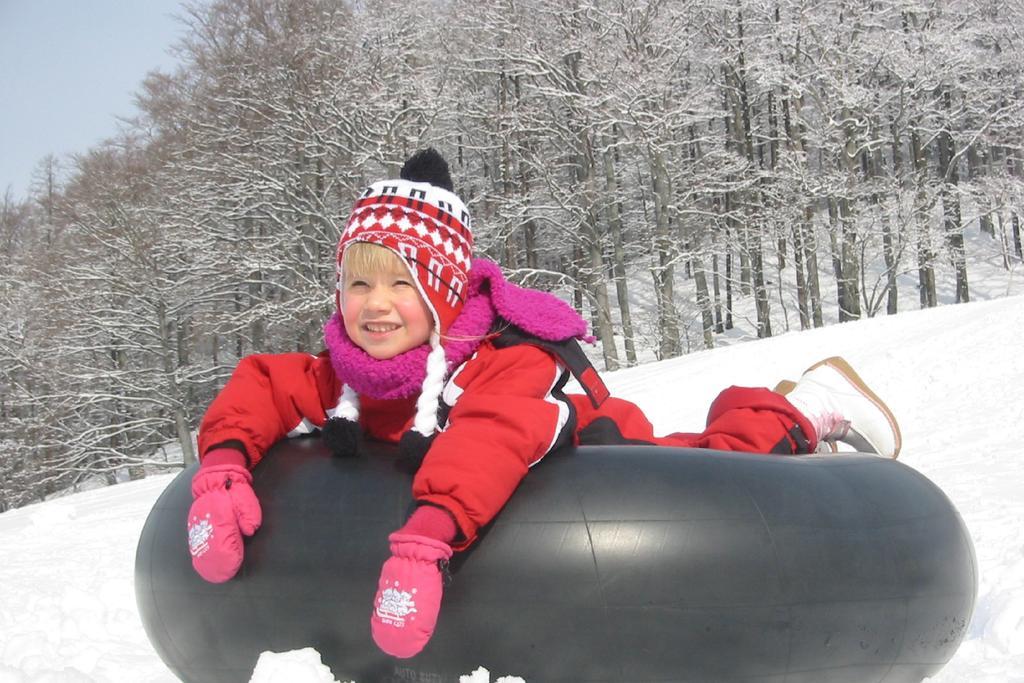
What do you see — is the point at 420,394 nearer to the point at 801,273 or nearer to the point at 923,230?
the point at 923,230

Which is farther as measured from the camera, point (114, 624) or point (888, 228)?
point (888, 228)

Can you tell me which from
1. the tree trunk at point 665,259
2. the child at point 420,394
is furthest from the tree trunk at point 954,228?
the child at point 420,394

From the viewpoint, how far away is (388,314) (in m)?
2.64

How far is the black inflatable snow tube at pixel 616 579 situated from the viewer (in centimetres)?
224

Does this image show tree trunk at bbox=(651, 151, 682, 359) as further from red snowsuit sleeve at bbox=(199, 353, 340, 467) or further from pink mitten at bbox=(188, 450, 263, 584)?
pink mitten at bbox=(188, 450, 263, 584)

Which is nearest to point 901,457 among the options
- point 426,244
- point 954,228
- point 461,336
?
point 461,336

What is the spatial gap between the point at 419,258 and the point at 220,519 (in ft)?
2.92

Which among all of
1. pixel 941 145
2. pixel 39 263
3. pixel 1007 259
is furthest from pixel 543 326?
pixel 941 145

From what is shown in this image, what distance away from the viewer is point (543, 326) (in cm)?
265

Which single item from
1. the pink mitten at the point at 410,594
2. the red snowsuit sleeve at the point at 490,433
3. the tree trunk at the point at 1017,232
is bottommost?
the tree trunk at the point at 1017,232

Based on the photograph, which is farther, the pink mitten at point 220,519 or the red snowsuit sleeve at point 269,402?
the red snowsuit sleeve at point 269,402

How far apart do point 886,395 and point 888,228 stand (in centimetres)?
1264

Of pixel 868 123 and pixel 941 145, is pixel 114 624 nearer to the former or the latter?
pixel 868 123

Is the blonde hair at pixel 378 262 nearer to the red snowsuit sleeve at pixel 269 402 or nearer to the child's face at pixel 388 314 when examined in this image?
the child's face at pixel 388 314
